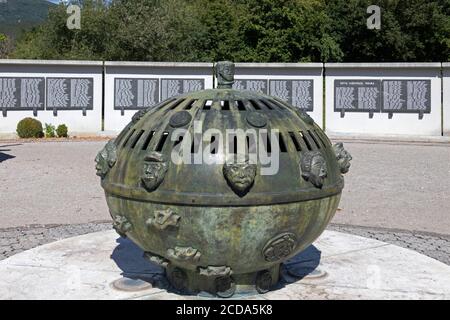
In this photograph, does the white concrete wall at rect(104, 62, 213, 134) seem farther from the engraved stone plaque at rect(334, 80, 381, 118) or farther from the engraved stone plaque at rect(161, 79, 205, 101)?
the engraved stone plaque at rect(334, 80, 381, 118)

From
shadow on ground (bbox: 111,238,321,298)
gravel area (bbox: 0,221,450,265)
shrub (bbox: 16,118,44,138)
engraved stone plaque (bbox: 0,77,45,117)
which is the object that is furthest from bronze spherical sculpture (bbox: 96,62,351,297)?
engraved stone plaque (bbox: 0,77,45,117)

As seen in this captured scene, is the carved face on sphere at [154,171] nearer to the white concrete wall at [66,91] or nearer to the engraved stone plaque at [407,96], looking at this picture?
the white concrete wall at [66,91]

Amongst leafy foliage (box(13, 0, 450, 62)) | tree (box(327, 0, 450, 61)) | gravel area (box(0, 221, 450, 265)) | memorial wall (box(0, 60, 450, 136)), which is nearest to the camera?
gravel area (box(0, 221, 450, 265))

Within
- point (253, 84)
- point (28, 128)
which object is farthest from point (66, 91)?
point (253, 84)

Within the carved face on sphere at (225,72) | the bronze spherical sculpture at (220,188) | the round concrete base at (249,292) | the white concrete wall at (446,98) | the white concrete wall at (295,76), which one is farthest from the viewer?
the white concrete wall at (295,76)

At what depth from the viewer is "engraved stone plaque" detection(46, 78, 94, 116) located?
73.2 ft

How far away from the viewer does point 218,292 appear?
446cm

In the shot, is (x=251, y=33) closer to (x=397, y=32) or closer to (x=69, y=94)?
(x=397, y=32)

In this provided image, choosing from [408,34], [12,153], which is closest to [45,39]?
[12,153]

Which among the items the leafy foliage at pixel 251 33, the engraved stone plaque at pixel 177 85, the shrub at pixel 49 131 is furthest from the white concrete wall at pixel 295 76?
the leafy foliage at pixel 251 33

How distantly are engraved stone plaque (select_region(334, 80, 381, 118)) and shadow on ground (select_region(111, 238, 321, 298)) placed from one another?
56.2 feet

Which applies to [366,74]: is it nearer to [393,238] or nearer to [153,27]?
[153,27]

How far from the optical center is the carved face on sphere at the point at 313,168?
4121 mm

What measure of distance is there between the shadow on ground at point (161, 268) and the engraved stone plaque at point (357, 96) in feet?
56.2
